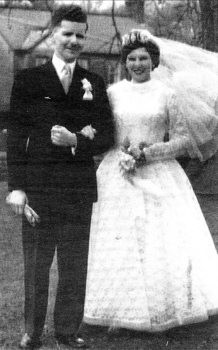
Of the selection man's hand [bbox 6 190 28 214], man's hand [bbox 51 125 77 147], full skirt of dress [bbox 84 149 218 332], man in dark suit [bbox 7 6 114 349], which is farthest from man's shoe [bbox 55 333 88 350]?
man's hand [bbox 51 125 77 147]

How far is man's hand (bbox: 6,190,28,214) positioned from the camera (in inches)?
55.0

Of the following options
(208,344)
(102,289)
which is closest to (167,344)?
(208,344)

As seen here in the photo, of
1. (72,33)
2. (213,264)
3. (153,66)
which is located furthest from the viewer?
(213,264)

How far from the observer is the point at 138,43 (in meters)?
1.57

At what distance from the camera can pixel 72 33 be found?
1363mm

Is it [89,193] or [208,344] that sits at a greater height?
[89,193]

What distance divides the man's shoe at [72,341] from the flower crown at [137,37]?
1.98 ft

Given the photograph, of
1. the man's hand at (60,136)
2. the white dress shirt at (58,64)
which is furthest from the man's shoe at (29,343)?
the white dress shirt at (58,64)

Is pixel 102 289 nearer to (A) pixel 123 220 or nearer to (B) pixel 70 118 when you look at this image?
(A) pixel 123 220

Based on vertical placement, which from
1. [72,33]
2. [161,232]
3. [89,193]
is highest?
[72,33]

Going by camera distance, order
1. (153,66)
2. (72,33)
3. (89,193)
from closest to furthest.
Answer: (72,33)
(89,193)
(153,66)

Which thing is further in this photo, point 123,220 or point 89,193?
point 123,220

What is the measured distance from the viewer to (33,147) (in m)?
1.39

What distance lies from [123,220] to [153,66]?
344mm
